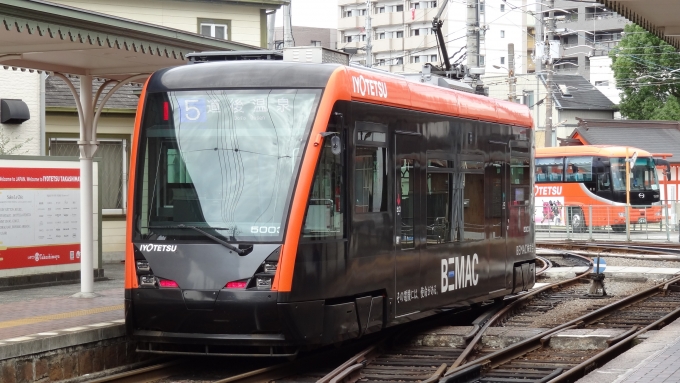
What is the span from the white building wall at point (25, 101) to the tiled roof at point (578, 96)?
48978 mm

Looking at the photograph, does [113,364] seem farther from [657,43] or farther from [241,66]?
[657,43]

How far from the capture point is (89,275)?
556 inches

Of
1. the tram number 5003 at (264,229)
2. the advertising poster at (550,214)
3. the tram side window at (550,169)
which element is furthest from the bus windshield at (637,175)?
the tram number 5003 at (264,229)

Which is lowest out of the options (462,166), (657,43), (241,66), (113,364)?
(113,364)

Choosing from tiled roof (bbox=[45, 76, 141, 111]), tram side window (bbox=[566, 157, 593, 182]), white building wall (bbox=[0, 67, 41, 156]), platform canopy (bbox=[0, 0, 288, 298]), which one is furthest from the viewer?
tram side window (bbox=[566, 157, 593, 182])

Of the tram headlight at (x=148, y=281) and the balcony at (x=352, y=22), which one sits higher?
the balcony at (x=352, y=22)

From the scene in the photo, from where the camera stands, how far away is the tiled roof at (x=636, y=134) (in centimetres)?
5522

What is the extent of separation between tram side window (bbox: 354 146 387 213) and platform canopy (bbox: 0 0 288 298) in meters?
3.72

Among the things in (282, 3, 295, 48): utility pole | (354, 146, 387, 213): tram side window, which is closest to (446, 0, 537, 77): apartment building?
(282, 3, 295, 48): utility pole

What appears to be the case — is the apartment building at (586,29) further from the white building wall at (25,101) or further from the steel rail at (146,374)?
the steel rail at (146,374)

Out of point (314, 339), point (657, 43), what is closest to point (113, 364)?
point (314, 339)

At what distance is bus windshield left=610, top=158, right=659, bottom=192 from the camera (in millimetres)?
43438

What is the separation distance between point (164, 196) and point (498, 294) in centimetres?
589

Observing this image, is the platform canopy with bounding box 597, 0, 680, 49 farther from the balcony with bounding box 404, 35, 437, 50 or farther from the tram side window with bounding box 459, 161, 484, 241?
the balcony with bounding box 404, 35, 437, 50
